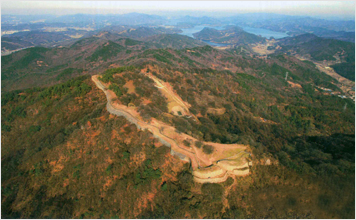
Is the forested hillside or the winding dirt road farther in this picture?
the winding dirt road

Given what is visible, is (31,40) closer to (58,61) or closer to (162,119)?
(58,61)

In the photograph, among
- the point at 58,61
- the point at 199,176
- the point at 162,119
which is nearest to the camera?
the point at 199,176

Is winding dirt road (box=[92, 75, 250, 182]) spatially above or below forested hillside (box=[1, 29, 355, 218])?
above

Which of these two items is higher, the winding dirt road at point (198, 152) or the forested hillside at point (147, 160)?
the winding dirt road at point (198, 152)

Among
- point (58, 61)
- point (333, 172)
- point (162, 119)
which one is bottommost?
point (58, 61)

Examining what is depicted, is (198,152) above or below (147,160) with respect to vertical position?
above

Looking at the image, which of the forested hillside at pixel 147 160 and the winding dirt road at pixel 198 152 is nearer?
the forested hillside at pixel 147 160

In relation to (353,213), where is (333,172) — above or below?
above

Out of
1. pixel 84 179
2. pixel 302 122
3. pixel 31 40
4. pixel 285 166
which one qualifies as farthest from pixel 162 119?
pixel 31 40

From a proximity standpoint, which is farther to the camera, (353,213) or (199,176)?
(199,176)

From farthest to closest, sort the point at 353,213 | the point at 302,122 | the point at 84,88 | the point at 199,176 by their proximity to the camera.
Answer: the point at 302,122
the point at 84,88
the point at 199,176
the point at 353,213

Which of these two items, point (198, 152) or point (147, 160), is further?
point (147, 160)
